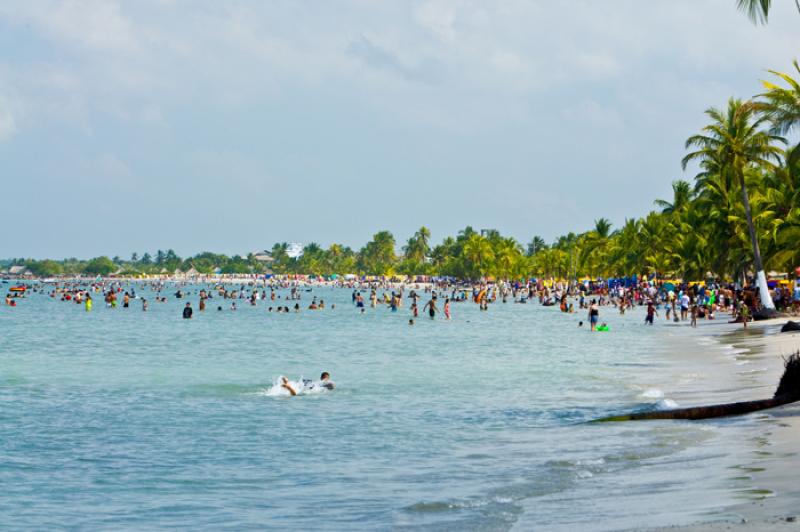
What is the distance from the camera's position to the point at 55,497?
41.3 ft

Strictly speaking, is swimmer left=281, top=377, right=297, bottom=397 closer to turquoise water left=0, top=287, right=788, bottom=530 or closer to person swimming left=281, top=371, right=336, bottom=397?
person swimming left=281, top=371, right=336, bottom=397

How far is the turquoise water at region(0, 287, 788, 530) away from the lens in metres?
11.0

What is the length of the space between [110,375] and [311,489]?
19.3 m

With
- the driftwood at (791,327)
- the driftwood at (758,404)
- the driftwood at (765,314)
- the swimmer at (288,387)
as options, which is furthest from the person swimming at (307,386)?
the driftwood at (765,314)

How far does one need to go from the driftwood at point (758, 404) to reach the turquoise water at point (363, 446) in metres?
0.44

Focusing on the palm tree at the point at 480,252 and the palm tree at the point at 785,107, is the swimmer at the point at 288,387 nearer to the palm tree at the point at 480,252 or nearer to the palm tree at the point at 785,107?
the palm tree at the point at 785,107

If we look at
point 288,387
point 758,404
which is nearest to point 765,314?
point 288,387

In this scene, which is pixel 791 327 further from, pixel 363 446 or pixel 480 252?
pixel 480 252

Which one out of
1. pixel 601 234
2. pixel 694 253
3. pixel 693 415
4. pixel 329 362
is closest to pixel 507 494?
pixel 693 415

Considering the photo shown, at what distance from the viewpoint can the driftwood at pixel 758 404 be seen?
51.2ft

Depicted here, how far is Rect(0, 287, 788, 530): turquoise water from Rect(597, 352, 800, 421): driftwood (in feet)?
1.43

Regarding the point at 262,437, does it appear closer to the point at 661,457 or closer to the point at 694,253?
the point at 661,457

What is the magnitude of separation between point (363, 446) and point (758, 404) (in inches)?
270

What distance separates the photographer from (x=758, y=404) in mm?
15844
